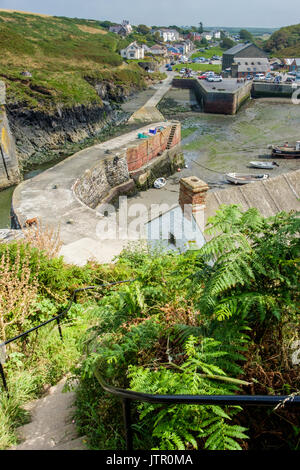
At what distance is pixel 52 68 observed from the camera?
55.1 m

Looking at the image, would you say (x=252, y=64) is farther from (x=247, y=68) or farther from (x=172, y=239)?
(x=172, y=239)

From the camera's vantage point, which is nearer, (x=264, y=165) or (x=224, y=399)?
(x=224, y=399)

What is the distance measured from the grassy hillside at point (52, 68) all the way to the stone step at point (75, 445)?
140 feet

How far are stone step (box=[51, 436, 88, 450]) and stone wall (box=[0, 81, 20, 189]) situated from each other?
958 inches

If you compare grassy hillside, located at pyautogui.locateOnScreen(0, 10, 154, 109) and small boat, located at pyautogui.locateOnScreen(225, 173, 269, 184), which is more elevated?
grassy hillside, located at pyautogui.locateOnScreen(0, 10, 154, 109)

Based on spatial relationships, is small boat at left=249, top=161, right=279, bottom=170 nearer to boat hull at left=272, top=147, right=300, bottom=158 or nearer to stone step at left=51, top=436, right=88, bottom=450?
boat hull at left=272, top=147, right=300, bottom=158

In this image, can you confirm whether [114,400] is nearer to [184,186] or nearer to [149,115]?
[184,186]

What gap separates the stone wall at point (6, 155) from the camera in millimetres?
24048

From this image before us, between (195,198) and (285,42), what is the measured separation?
476ft

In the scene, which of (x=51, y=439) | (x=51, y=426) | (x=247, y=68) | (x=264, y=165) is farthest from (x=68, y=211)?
(x=247, y=68)

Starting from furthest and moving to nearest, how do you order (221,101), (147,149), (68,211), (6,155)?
(221,101) < (147,149) < (6,155) < (68,211)

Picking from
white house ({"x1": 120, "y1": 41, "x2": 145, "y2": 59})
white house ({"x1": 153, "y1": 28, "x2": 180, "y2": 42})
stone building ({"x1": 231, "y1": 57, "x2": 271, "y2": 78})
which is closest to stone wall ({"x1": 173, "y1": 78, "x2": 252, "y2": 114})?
stone building ({"x1": 231, "y1": 57, "x2": 271, "y2": 78})

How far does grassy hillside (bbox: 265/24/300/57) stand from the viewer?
118 meters

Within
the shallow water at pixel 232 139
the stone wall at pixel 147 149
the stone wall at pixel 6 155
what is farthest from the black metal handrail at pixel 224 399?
the stone wall at pixel 147 149
